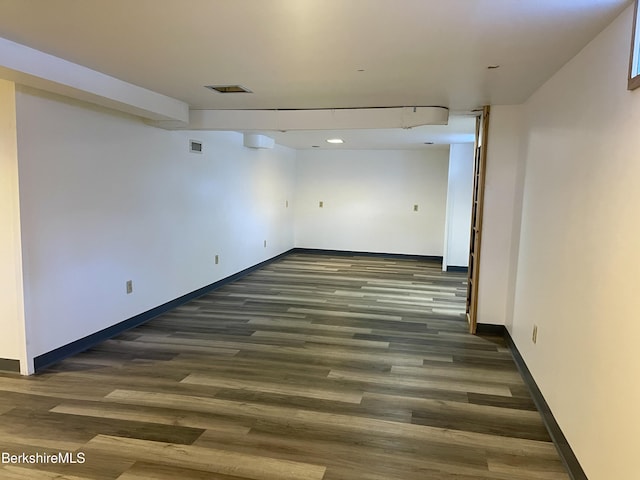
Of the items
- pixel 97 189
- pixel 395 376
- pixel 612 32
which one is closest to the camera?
pixel 612 32

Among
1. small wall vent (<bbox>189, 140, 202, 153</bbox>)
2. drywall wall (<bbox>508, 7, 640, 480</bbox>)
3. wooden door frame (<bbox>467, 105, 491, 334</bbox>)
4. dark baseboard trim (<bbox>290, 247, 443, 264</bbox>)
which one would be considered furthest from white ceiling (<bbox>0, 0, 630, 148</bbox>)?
dark baseboard trim (<bbox>290, 247, 443, 264</bbox>)

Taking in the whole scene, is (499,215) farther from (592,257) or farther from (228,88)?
(228,88)

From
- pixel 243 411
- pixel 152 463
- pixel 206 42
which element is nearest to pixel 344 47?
pixel 206 42

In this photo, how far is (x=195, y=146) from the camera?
5270 mm

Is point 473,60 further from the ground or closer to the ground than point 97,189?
further from the ground

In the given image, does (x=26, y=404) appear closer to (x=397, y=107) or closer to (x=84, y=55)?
(x=84, y=55)

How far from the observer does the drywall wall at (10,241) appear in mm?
2990

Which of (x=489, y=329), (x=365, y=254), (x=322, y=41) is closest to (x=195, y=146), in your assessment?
(x=322, y=41)

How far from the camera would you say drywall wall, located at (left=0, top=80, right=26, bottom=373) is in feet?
9.81

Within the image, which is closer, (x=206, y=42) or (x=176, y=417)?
(x=206, y=42)

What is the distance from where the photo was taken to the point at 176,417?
266 cm

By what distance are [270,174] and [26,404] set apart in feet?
18.2

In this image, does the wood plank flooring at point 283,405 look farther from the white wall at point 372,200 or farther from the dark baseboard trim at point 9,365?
the white wall at point 372,200

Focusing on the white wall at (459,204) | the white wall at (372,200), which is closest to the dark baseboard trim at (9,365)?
the white wall at (459,204)
